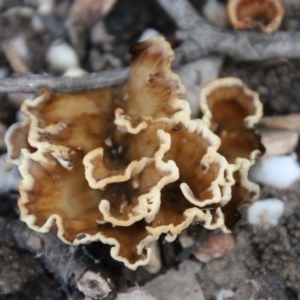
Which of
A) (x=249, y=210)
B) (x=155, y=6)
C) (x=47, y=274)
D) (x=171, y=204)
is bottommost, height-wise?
(x=47, y=274)

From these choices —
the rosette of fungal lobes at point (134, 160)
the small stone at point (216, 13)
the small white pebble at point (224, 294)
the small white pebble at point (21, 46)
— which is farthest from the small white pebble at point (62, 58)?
the small white pebble at point (224, 294)

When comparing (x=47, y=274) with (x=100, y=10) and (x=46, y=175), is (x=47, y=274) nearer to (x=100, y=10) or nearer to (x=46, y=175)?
(x=46, y=175)

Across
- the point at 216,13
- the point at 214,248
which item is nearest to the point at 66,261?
the point at 214,248

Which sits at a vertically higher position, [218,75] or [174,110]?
[174,110]

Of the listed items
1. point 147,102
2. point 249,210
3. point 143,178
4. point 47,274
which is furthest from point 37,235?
point 249,210

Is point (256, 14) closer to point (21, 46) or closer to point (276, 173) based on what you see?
point (276, 173)

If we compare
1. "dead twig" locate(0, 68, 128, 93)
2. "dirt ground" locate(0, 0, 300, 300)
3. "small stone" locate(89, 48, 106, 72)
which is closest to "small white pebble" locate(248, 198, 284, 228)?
"dirt ground" locate(0, 0, 300, 300)
